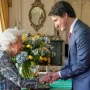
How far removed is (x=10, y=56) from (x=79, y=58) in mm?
Answer: 502

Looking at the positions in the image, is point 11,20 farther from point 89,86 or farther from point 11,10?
point 89,86

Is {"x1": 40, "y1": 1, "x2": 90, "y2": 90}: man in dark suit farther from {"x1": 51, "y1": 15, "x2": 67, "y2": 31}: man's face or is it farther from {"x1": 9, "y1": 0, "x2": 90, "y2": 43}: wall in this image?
{"x1": 9, "y1": 0, "x2": 90, "y2": 43}: wall

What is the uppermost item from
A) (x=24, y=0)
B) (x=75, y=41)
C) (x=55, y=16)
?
(x=24, y=0)

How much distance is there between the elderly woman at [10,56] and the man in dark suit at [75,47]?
0.63ft

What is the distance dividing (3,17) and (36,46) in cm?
415

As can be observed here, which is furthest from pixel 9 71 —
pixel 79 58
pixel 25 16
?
pixel 25 16

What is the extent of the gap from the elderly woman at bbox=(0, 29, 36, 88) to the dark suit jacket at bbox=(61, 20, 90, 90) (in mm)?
310

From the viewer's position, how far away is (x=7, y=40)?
167 centimetres

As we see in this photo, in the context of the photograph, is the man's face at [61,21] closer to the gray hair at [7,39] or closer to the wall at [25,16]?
the gray hair at [7,39]

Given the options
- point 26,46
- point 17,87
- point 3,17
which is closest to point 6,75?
point 17,87

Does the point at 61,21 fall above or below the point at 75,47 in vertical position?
above

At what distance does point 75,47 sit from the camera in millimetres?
1690

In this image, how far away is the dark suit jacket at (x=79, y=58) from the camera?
162cm

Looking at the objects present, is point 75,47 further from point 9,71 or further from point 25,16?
point 25,16
